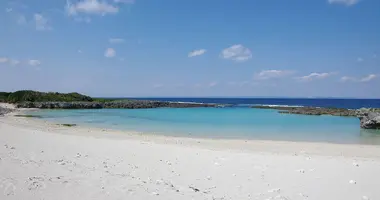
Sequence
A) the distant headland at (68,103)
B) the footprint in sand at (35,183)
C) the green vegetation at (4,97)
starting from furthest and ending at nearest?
the green vegetation at (4,97), the distant headland at (68,103), the footprint in sand at (35,183)

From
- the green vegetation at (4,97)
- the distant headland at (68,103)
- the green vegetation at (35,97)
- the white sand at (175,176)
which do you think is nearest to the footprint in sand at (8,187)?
the white sand at (175,176)

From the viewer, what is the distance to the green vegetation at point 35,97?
253 feet

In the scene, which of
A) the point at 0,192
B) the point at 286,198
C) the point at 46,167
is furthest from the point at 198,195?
the point at 46,167

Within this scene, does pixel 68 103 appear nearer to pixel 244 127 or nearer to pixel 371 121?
pixel 244 127

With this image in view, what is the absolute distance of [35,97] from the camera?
257 feet

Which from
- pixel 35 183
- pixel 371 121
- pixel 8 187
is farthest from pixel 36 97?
pixel 8 187

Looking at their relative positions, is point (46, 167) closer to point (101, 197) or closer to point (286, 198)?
point (101, 197)

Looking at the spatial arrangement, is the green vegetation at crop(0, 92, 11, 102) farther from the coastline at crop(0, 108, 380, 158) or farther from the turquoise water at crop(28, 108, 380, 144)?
the coastline at crop(0, 108, 380, 158)

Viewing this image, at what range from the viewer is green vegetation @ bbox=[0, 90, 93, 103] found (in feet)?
253

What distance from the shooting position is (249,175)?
28.7 ft

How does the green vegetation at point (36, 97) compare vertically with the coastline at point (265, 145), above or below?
above

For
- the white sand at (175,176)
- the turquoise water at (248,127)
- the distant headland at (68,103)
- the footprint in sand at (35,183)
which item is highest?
the distant headland at (68,103)

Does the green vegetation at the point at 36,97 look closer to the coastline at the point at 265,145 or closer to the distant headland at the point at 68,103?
the distant headland at the point at 68,103

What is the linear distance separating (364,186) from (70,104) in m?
A: 68.8
